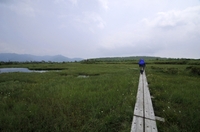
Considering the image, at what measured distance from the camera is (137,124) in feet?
11.4

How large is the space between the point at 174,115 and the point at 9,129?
245 inches

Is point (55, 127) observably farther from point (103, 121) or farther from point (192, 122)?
point (192, 122)

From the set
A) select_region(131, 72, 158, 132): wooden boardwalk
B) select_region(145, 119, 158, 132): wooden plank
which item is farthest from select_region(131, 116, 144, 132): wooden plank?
select_region(145, 119, 158, 132): wooden plank

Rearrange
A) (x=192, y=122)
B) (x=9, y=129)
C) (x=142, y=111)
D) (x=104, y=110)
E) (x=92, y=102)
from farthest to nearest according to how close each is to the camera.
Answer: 1. (x=92, y=102)
2. (x=104, y=110)
3. (x=142, y=111)
4. (x=192, y=122)
5. (x=9, y=129)

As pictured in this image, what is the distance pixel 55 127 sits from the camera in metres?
3.49

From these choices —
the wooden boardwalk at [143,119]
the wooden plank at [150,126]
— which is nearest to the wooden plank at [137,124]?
the wooden boardwalk at [143,119]

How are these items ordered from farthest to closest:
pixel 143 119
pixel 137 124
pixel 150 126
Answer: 1. pixel 143 119
2. pixel 137 124
3. pixel 150 126

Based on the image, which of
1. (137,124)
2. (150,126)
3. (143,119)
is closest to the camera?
(150,126)

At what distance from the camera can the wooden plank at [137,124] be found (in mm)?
3219

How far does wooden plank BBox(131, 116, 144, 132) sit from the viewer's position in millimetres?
3219

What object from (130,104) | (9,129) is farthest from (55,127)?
(130,104)

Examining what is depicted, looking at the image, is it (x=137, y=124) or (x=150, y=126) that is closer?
(x=150, y=126)

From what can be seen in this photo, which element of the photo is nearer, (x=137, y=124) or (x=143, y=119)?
(x=137, y=124)

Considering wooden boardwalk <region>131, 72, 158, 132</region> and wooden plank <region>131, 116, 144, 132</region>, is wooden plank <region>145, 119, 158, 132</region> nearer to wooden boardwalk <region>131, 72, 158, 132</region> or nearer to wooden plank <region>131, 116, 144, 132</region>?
wooden boardwalk <region>131, 72, 158, 132</region>
